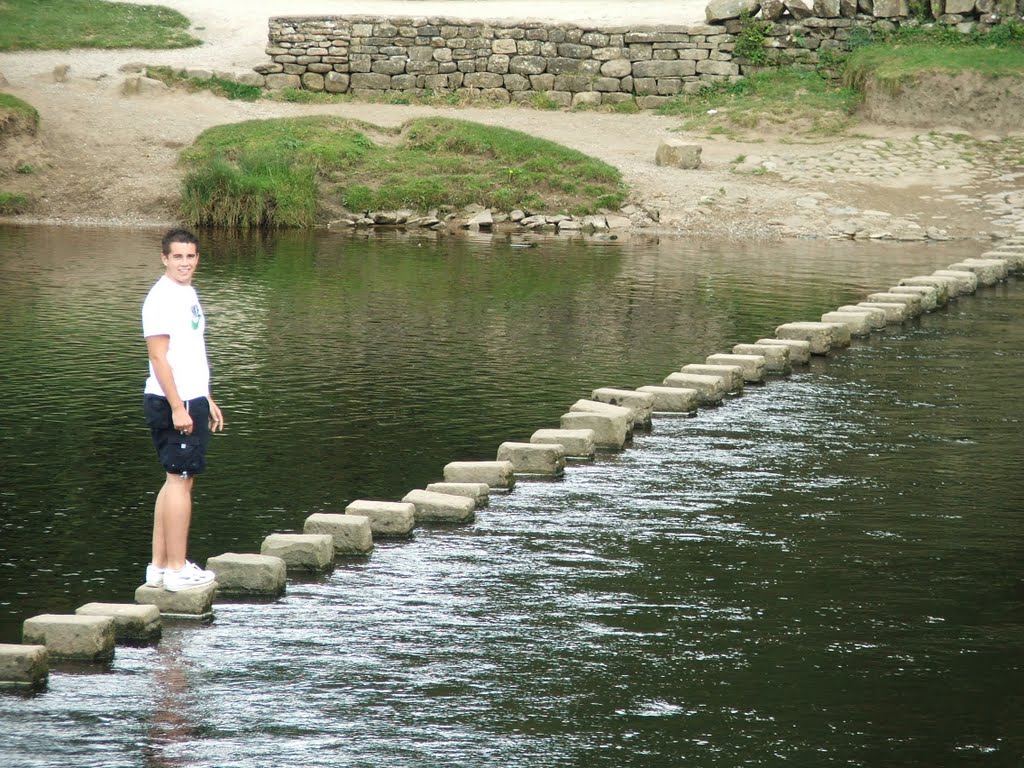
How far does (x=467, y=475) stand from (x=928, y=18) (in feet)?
75.3

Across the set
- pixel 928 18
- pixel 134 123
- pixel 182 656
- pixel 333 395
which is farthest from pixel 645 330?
pixel 928 18

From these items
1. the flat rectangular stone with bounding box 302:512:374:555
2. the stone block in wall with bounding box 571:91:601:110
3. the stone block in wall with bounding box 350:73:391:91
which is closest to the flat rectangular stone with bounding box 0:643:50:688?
the flat rectangular stone with bounding box 302:512:374:555

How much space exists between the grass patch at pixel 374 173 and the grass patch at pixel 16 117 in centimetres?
256

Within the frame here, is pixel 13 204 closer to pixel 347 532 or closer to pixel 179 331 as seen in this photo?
pixel 347 532

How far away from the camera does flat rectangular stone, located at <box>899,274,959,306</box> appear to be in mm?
16406

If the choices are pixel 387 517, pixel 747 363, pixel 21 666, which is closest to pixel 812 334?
pixel 747 363

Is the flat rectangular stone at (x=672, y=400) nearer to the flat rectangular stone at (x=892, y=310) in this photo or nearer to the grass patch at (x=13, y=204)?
the flat rectangular stone at (x=892, y=310)

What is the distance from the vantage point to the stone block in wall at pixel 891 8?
2923cm

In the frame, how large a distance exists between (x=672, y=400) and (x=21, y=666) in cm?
613

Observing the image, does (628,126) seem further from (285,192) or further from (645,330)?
(645,330)

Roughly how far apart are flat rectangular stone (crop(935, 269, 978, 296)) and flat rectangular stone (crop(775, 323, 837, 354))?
13.5 feet

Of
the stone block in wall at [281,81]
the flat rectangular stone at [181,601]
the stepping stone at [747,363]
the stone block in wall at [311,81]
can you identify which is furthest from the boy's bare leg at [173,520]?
the stone block in wall at [311,81]

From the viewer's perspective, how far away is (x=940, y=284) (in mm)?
16578

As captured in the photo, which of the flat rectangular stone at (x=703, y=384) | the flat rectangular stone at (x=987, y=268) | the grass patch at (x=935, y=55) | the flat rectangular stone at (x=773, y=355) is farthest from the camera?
the grass patch at (x=935, y=55)
